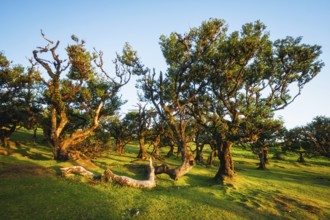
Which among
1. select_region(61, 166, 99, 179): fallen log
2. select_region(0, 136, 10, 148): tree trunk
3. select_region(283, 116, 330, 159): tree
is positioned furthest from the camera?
select_region(283, 116, 330, 159): tree

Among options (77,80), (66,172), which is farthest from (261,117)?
(77,80)

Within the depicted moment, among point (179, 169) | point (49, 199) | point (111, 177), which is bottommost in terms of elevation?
point (49, 199)

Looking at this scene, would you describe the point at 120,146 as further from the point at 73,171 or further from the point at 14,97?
the point at 73,171

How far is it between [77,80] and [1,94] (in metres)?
10.8

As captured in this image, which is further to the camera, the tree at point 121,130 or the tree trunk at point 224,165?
the tree at point 121,130

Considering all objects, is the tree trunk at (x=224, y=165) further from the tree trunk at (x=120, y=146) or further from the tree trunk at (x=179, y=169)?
the tree trunk at (x=120, y=146)

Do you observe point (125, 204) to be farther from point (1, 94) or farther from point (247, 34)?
point (1, 94)

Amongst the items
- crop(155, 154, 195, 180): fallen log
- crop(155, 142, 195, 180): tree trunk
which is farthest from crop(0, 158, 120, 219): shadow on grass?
crop(155, 142, 195, 180): tree trunk

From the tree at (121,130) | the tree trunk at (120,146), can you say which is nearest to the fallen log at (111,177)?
the tree trunk at (120,146)

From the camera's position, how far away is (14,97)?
102ft

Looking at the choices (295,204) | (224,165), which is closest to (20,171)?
(224,165)

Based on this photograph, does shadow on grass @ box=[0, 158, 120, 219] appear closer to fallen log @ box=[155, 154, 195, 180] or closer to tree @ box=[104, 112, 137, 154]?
fallen log @ box=[155, 154, 195, 180]

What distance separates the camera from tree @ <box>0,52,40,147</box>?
1131 inches

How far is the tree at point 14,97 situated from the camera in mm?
28734
